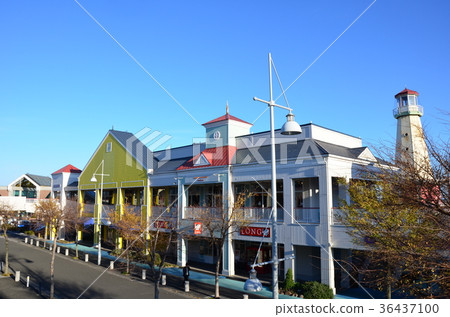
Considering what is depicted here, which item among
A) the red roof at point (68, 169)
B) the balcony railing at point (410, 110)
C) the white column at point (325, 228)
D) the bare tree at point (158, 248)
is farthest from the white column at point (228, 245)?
the red roof at point (68, 169)

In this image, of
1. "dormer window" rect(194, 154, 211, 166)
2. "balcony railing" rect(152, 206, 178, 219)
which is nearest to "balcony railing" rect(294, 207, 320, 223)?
"dormer window" rect(194, 154, 211, 166)

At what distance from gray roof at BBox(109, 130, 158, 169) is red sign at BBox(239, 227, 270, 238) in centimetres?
1320

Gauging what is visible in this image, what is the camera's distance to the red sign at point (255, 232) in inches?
893

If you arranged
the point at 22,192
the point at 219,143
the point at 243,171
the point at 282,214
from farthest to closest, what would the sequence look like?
the point at 22,192, the point at 219,143, the point at 243,171, the point at 282,214

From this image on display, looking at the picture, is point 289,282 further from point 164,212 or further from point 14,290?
point 14,290

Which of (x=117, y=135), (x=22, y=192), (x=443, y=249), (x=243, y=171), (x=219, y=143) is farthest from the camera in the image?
(x=22, y=192)

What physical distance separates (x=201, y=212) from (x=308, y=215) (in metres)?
7.51

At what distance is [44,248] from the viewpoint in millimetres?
38375

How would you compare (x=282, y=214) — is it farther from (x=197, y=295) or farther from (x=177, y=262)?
(x=177, y=262)

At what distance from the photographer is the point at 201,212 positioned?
2466cm

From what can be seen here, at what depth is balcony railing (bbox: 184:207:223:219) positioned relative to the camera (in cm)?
2327

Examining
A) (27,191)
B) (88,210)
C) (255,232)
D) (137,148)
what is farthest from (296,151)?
(27,191)
